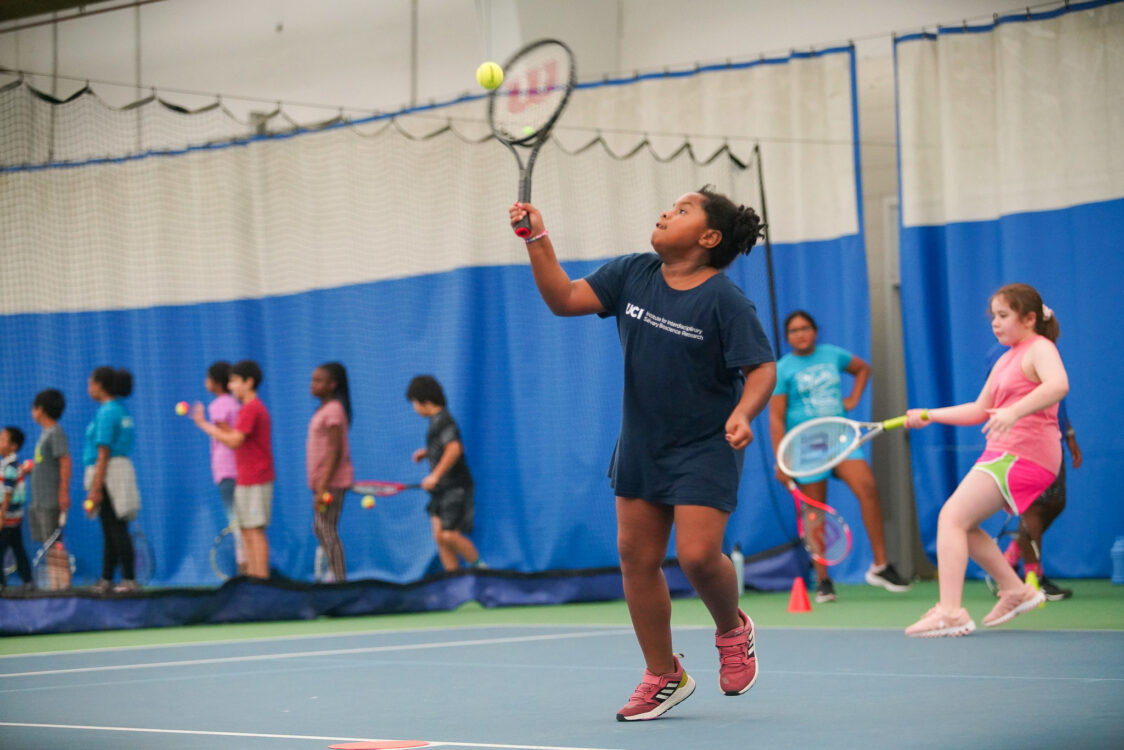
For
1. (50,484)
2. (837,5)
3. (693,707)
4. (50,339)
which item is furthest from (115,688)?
(837,5)

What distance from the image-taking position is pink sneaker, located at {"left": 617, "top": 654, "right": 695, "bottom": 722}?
3.60 m

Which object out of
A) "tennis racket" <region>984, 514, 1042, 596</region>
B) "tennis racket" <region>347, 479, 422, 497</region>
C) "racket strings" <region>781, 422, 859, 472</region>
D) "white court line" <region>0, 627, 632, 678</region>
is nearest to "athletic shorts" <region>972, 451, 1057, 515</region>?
"racket strings" <region>781, 422, 859, 472</region>

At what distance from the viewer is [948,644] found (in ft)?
17.3

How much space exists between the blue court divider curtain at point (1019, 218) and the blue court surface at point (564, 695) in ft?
11.0

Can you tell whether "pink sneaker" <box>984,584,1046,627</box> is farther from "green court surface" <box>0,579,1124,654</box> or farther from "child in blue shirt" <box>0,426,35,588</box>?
"child in blue shirt" <box>0,426,35,588</box>

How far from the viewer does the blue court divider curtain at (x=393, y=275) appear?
9.10 metres

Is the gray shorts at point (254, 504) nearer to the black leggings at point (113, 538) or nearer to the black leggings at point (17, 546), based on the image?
the black leggings at point (113, 538)

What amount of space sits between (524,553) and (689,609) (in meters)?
1.68

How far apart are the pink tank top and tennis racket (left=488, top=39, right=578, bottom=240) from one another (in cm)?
231

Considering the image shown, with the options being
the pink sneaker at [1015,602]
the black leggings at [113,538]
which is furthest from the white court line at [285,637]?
the black leggings at [113,538]

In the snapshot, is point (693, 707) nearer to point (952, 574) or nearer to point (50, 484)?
point (952, 574)

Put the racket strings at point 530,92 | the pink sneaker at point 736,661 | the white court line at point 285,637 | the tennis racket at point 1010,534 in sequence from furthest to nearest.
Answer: the tennis racket at point 1010,534, the white court line at point 285,637, the racket strings at point 530,92, the pink sneaker at point 736,661

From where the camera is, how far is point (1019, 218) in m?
8.91

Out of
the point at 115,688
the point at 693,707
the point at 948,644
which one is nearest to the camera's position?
the point at 693,707
